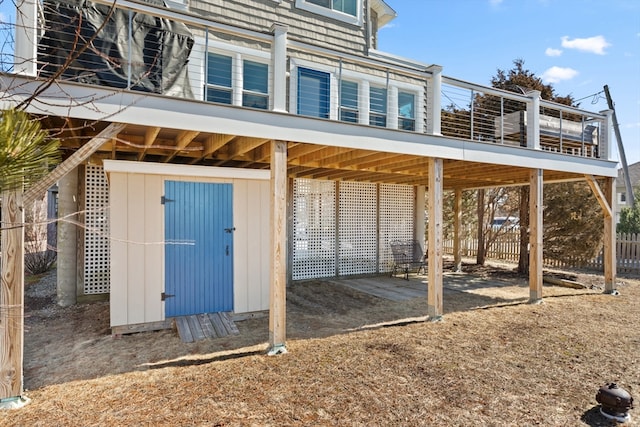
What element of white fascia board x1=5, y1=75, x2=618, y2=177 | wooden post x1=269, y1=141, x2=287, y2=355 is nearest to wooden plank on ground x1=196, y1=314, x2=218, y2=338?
wooden post x1=269, y1=141, x2=287, y2=355

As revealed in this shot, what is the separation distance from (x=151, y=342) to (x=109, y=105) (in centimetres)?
290

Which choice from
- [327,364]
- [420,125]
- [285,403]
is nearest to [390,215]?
[420,125]

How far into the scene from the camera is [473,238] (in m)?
15.3

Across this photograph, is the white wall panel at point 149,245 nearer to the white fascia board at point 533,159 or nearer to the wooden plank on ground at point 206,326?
the wooden plank on ground at point 206,326

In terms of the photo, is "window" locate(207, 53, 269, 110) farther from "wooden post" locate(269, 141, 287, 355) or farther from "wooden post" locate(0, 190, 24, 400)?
"wooden post" locate(0, 190, 24, 400)

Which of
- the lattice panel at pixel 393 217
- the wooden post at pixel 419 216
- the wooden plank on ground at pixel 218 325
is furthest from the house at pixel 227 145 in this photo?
the wooden post at pixel 419 216

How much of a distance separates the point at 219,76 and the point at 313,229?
416 centimetres

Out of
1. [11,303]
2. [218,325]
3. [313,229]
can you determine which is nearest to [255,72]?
[313,229]

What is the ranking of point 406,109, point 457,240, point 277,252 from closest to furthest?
point 277,252 → point 406,109 → point 457,240

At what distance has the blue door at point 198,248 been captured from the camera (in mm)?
5215

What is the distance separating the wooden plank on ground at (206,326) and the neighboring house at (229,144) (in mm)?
146

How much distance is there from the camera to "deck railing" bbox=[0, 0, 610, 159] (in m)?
3.97

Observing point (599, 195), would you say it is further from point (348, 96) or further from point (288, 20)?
point (288, 20)

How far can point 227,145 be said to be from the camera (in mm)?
5777
